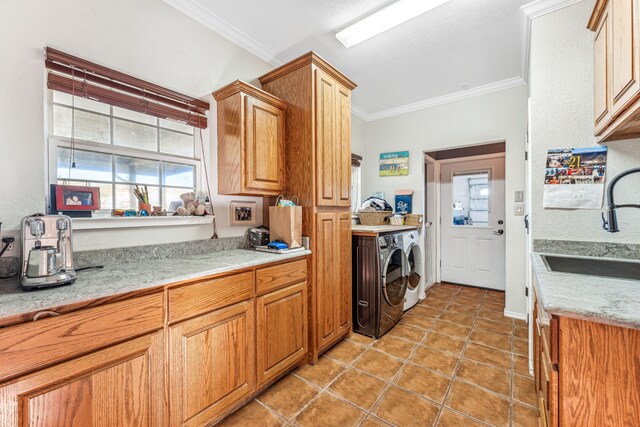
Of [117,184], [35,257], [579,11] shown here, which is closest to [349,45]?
[579,11]

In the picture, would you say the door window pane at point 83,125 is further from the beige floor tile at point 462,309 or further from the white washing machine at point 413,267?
the beige floor tile at point 462,309

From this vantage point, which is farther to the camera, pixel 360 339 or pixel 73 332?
pixel 360 339

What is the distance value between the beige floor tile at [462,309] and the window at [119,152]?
10.2ft

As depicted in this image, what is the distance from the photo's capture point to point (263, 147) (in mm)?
1958

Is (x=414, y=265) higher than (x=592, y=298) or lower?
lower

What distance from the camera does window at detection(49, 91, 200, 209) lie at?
1.43 meters

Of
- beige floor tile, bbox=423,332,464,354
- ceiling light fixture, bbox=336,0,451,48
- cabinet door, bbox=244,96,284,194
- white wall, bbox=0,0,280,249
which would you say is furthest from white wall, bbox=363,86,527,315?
white wall, bbox=0,0,280,249

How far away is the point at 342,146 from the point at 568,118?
1532 millimetres

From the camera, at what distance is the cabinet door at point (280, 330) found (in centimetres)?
164

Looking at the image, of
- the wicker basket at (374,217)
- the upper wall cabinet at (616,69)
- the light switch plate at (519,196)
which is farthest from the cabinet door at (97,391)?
the light switch plate at (519,196)

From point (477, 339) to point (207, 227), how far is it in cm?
257

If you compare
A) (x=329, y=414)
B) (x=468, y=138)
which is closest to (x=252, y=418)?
(x=329, y=414)

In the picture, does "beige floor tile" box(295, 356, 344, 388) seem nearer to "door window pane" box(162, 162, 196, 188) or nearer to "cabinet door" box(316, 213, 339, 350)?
"cabinet door" box(316, 213, 339, 350)

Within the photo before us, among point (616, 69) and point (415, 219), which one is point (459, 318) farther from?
point (616, 69)
